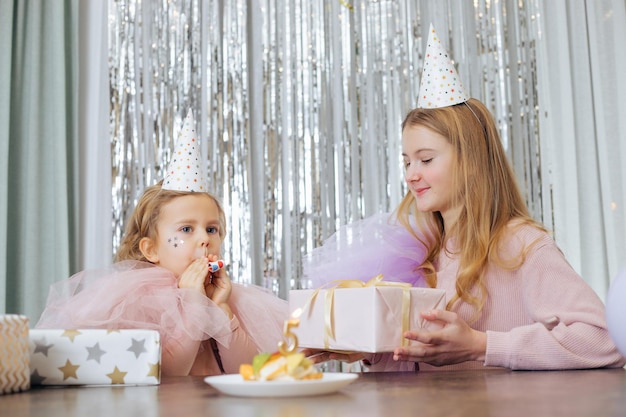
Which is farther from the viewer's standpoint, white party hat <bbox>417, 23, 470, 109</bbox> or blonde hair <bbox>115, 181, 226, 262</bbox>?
blonde hair <bbox>115, 181, 226, 262</bbox>

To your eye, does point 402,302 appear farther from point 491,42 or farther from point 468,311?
point 491,42

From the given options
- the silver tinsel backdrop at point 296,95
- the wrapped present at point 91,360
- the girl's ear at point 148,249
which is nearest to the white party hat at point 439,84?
the girl's ear at point 148,249

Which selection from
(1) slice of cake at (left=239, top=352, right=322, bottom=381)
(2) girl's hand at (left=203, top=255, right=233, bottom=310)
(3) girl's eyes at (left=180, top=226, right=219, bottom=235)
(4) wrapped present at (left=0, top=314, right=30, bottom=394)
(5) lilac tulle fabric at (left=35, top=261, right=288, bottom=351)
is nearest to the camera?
(1) slice of cake at (left=239, top=352, right=322, bottom=381)

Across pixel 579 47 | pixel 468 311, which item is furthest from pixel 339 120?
pixel 468 311

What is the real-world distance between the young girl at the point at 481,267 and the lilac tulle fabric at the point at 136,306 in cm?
25

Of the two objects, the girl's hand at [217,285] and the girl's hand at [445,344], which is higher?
the girl's hand at [217,285]

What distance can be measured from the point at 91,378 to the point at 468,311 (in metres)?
0.73

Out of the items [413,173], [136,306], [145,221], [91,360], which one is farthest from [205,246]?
[91,360]

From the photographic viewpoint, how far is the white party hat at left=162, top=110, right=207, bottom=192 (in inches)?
71.4

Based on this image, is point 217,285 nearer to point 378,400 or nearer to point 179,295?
point 179,295

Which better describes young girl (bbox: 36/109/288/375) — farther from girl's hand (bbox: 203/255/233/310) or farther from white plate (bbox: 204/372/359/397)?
white plate (bbox: 204/372/359/397)

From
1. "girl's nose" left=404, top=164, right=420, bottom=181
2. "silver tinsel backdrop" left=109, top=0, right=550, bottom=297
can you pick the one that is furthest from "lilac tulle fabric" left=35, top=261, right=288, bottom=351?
"silver tinsel backdrop" left=109, top=0, right=550, bottom=297

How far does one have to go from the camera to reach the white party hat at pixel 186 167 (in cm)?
181

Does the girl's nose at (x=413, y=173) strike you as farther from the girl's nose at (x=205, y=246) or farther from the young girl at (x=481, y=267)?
the girl's nose at (x=205, y=246)
